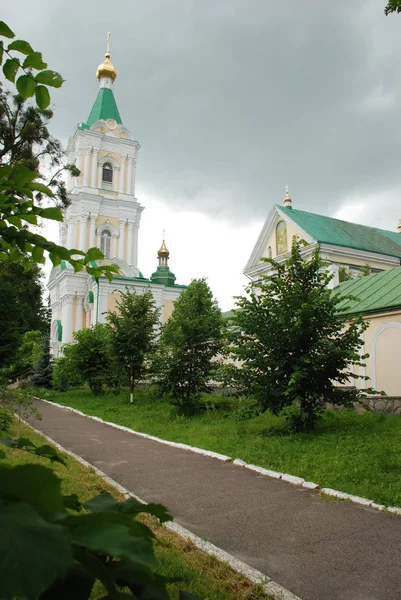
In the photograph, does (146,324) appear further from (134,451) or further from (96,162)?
(96,162)

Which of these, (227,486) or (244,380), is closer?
(227,486)

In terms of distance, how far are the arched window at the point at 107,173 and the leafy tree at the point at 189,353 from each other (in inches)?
1088

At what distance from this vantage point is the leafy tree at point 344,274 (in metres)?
22.8

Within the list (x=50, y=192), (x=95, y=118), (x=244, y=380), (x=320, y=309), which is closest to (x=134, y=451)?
(x=244, y=380)

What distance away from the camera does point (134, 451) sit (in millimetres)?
8469

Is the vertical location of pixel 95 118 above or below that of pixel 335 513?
above

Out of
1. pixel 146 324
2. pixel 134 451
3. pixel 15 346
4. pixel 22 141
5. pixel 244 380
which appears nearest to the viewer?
pixel 134 451

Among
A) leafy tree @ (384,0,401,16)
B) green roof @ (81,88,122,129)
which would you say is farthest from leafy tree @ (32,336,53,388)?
leafy tree @ (384,0,401,16)

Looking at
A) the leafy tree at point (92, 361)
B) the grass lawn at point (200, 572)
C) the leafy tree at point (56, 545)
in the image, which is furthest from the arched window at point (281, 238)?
the leafy tree at point (56, 545)

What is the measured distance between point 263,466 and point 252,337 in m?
3.05

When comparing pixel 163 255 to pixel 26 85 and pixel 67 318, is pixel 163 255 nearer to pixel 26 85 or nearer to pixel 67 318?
pixel 67 318

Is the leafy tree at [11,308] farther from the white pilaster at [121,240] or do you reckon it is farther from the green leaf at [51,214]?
the white pilaster at [121,240]

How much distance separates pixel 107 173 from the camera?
38.9m

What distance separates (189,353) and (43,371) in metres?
16.4
